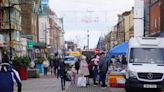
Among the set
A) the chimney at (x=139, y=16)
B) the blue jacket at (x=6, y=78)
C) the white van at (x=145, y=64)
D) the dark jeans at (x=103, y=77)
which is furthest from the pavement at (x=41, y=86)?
the chimney at (x=139, y=16)

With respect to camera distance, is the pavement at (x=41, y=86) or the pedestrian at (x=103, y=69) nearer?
the pavement at (x=41, y=86)

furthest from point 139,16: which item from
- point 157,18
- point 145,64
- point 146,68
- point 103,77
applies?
point 146,68

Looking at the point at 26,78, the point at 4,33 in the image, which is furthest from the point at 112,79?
the point at 4,33

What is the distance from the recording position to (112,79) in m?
26.5

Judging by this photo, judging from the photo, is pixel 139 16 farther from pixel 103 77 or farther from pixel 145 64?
pixel 145 64

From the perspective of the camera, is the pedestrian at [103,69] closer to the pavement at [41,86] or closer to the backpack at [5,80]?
the pavement at [41,86]

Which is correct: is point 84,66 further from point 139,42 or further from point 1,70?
point 1,70

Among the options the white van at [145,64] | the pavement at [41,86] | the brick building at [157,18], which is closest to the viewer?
the white van at [145,64]

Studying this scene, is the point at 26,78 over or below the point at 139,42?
below

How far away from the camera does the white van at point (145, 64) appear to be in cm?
2250

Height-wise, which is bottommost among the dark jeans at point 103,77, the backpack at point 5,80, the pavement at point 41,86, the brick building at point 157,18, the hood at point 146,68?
the pavement at point 41,86

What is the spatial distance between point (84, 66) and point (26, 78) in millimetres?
9157

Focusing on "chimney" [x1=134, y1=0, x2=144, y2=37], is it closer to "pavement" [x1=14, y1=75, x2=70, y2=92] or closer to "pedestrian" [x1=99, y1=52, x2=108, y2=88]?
"pavement" [x1=14, y1=75, x2=70, y2=92]

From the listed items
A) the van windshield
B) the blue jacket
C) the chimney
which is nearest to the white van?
the van windshield
